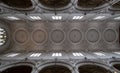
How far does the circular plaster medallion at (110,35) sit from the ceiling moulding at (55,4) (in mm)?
10777

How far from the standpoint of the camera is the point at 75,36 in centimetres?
2634

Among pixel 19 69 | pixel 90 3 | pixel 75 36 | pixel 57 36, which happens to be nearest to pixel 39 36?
pixel 57 36

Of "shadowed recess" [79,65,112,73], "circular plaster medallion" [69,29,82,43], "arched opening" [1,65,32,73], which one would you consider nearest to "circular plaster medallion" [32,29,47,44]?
"circular plaster medallion" [69,29,82,43]

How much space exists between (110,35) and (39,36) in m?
13.4

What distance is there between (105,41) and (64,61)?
11.8 metres

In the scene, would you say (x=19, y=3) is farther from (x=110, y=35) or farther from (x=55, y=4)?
(x=110, y=35)

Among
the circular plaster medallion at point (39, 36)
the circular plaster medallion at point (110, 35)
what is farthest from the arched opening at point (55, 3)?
the circular plaster medallion at point (110, 35)

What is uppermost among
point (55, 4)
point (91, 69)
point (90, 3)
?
point (55, 4)

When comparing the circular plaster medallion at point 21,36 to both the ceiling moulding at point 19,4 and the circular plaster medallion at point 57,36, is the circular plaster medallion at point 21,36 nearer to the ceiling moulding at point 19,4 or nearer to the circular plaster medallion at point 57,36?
the circular plaster medallion at point 57,36

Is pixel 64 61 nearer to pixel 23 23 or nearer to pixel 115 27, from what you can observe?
pixel 23 23

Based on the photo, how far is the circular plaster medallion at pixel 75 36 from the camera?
26.2 metres

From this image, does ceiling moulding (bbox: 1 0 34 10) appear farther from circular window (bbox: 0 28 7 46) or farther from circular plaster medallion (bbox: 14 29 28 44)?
circular plaster medallion (bbox: 14 29 28 44)

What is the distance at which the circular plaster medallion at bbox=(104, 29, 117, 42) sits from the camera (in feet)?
85.3

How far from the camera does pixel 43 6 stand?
62.8ft
